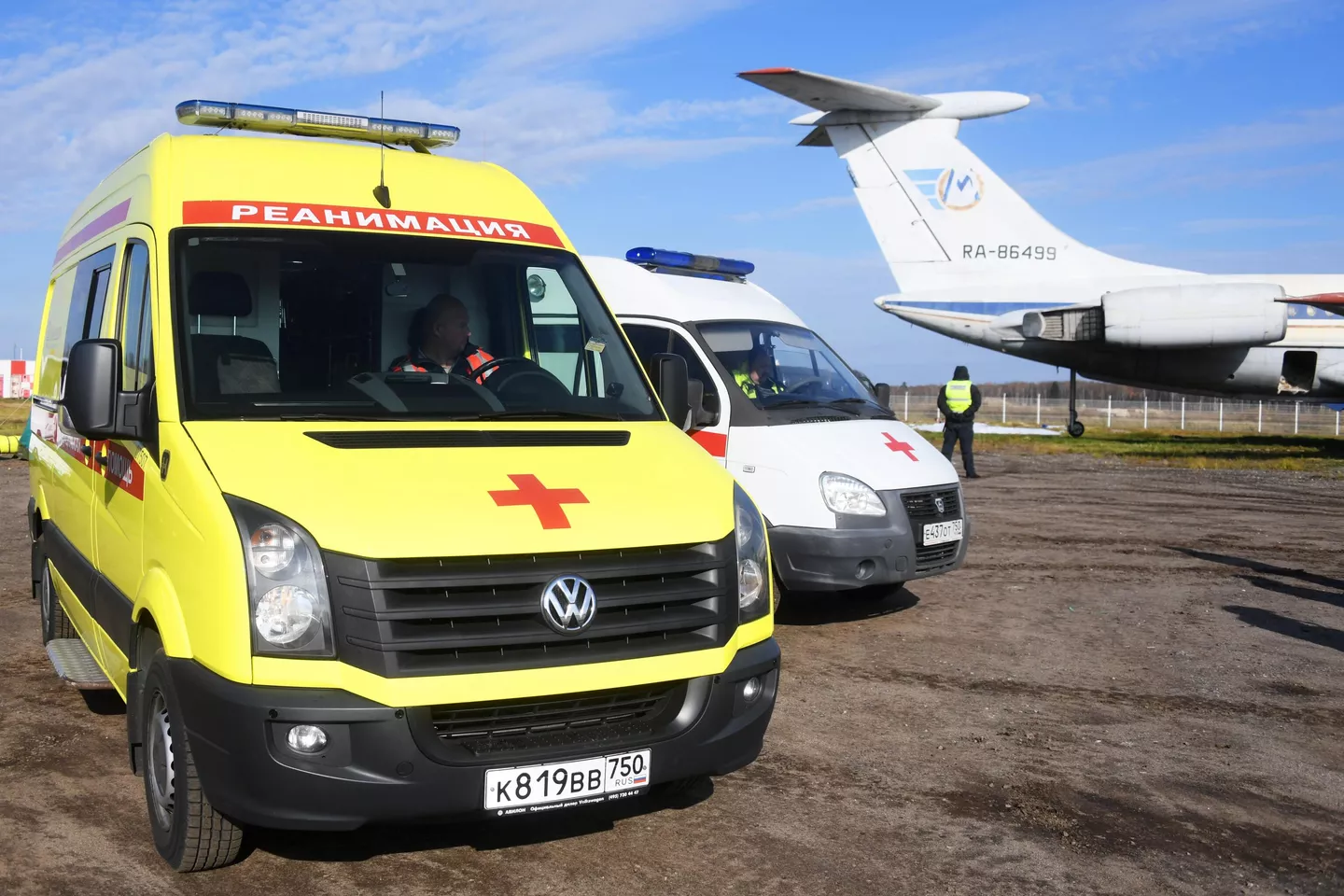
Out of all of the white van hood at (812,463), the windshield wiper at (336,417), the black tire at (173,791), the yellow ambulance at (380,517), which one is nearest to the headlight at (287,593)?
the yellow ambulance at (380,517)

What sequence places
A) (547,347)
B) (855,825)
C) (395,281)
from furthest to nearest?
(547,347)
(395,281)
(855,825)

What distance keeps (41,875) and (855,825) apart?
2880mm

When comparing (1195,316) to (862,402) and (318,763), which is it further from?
(318,763)

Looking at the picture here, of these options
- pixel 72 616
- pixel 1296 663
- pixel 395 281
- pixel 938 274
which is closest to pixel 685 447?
pixel 395 281

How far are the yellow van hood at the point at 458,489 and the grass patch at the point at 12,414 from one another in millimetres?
29887

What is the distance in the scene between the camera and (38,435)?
22.2 feet

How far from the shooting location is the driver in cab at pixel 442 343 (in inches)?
192

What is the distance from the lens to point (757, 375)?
8.84 meters

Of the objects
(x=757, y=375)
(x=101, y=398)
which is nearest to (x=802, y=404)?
(x=757, y=375)

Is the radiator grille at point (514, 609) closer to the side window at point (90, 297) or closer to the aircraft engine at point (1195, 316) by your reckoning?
the side window at point (90, 297)

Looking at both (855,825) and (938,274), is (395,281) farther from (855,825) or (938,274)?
(938,274)

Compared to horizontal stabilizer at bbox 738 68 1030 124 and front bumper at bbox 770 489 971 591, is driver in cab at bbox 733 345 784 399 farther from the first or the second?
horizontal stabilizer at bbox 738 68 1030 124

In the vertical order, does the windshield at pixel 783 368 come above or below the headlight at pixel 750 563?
above

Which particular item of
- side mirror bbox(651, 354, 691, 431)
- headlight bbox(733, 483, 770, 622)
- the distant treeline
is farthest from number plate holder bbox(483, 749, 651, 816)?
the distant treeline
